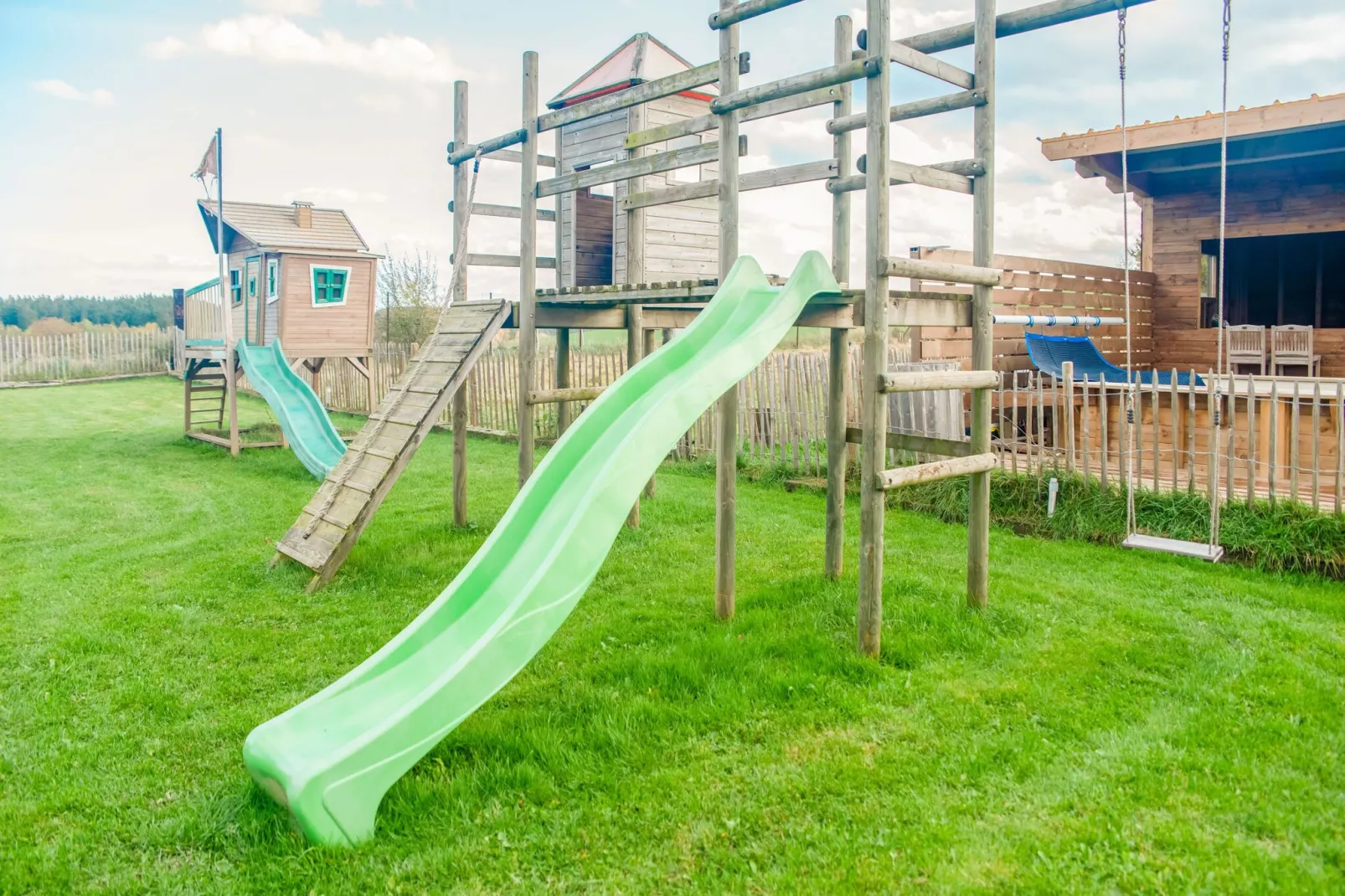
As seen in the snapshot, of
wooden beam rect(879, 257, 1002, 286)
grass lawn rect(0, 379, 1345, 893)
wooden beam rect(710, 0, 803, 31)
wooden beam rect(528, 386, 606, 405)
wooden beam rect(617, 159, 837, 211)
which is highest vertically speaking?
wooden beam rect(710, 0, 803, 31)

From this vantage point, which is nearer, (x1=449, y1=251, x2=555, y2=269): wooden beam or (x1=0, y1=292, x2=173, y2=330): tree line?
(x1=449, y1=251, x2=555, y2=269): wooden beam

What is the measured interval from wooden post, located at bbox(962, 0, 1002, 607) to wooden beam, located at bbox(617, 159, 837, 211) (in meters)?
1.19

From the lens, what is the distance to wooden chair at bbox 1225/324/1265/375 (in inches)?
531

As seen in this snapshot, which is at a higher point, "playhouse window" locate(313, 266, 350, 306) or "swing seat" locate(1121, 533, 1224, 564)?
"playhouse window" locate(313, 266, 350, 306)

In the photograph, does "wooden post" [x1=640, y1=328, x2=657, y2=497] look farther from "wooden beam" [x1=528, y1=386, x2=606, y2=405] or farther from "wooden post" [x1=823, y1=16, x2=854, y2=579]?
"wooden post" [x1=823, y1=16, x2=854, y2=579]

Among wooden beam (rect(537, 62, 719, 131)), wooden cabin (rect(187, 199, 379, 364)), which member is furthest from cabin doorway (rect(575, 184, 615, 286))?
wooden beam (rect(537, 62, 719, 131))

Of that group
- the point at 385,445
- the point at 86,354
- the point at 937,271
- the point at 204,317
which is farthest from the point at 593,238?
the point at 86,354

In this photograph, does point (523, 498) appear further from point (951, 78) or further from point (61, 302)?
Result: point (61, 302)

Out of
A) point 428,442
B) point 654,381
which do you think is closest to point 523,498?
point 654,381

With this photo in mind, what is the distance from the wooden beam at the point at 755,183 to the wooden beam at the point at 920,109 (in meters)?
0.26

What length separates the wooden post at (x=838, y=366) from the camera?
614 centimetres

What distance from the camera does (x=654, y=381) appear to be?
5.21 metres

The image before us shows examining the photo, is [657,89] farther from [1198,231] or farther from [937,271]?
[1198,231]

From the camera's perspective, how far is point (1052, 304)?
13203 mm
